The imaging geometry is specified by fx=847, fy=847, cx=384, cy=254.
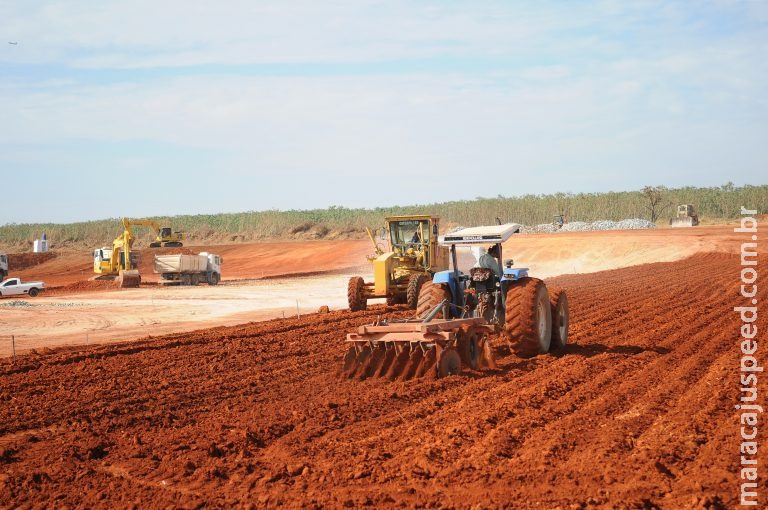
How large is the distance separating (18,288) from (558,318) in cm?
2996

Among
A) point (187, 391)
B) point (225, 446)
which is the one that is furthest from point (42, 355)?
point (225, 446)

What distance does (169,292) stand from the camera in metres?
34.8

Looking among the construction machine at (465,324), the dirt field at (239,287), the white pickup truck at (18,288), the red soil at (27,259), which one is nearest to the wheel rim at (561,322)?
the construction machine at (465,324)

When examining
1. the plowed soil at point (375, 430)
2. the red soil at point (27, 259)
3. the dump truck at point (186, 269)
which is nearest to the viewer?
the plowed soil at point (375, 430)

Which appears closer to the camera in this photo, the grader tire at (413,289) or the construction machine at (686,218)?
the grader tire at (413,289)

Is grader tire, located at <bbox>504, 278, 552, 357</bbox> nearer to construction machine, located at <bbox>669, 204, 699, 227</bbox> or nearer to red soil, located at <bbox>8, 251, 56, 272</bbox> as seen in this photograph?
construction machine, located at <bbox>669, 204, 699, 227</bbox>

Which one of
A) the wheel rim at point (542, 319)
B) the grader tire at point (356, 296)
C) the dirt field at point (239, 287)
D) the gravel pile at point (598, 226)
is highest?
the gravel pile at point (598, 226)

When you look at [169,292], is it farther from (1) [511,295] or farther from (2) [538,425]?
(2) [538,425]

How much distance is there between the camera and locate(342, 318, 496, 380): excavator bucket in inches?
423

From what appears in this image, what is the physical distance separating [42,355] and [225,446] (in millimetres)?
8797

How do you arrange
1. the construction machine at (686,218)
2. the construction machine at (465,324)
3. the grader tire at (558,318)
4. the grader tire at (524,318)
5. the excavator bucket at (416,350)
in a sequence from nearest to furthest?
1. the excavator bucket at (416,350)
2. the construction machine at (465,324)
3. the grader tire at (524,318)
4. the grader tire at (558,318)
5. the construction machine at (686,218)

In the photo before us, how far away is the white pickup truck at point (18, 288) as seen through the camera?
119ft

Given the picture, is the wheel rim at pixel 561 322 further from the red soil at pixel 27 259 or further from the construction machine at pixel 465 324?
the red soil at pixel 27 259

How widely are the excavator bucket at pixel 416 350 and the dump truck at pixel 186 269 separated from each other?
29248 millimetres
